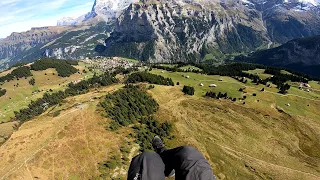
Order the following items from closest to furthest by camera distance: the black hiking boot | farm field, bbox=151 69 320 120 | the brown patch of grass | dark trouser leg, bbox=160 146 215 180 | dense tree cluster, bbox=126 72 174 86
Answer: dark trouser leg, bbox=160 146 215 180 → the black hiking boot → the brown patch of grass → farm field, bbox=151 69 320 120 → dense tree cluster, bbox=126 72 174 86

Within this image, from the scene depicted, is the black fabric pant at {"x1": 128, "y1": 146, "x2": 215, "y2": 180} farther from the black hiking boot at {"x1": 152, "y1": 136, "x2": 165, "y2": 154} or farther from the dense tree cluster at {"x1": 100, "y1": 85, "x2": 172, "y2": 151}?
the dense tree cluster at {"x1": 100, "y1": 85, "x2": 172, "y2": 151}

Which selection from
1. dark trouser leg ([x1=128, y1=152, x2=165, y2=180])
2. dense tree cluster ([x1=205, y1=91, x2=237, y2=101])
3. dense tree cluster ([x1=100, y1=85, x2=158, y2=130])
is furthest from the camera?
dense tree cluster ([x1=205, y1=91, x2=237, y2=101])

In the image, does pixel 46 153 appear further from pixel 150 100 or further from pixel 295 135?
pixel 295 135

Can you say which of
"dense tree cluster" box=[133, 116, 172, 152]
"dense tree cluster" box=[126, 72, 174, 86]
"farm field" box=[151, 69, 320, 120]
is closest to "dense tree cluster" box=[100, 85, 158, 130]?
"dense tree cluster" box=[133, 116, 172, 152]

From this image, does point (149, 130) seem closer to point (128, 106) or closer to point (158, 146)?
point (128, 106)

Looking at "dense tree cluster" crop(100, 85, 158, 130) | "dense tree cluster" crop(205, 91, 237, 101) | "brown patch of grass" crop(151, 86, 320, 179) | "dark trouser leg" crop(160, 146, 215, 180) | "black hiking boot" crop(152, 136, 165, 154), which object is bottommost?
"brown patch of grass" crop(151, 86, 320, 179)

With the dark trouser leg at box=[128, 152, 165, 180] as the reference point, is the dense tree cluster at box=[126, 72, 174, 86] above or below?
below

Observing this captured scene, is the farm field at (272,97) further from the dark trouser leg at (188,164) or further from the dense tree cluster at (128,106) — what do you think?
the dark trouser leg at (188,164)

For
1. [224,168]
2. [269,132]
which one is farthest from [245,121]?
[224,168]
